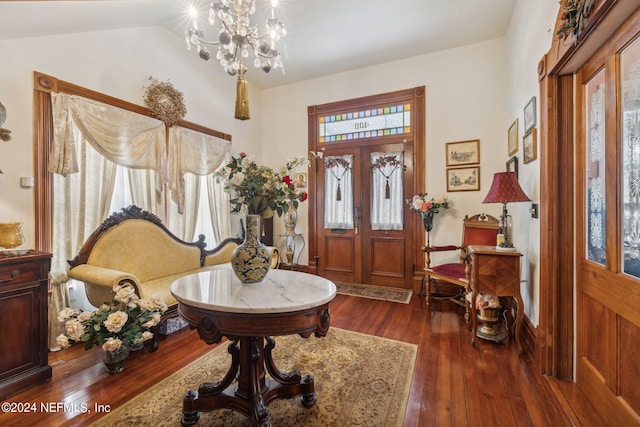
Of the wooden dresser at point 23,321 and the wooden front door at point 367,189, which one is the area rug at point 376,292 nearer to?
the wooden front door at point 367,189

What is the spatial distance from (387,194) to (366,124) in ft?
3.84

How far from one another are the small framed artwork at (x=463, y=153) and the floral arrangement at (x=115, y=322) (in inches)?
151

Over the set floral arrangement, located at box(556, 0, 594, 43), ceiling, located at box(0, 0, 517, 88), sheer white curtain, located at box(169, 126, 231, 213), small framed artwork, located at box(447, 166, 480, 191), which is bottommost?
small framed artwork, located at box(447, 166, 480, 191)

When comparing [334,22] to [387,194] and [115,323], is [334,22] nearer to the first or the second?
[387,194]

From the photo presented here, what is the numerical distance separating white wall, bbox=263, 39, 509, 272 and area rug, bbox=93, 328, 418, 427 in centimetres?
224

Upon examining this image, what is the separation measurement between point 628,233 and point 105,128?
400 centimetres

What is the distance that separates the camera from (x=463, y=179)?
12.5 feet

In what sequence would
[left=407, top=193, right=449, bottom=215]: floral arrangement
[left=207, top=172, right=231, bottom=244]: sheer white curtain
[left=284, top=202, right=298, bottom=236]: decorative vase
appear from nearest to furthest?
[left=407, top=193, right=449, bottom=215]: floral arrangement → [left=207, top=172, right=231, bottom=244]: sheer white curtain → [left=284, top=202, right=298, bottom=236]: decorative vase

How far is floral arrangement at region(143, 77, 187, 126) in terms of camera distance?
10.4 feet

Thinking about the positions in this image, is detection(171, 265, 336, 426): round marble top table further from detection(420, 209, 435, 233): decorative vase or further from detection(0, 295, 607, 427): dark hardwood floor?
detection(420, 209, 435, 233): decorative vase

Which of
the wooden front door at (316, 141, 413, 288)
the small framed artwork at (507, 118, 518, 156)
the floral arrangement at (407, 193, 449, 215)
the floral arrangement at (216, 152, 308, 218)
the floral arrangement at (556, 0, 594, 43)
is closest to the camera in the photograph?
the floral arrangement at (556, 0, 594, 43)

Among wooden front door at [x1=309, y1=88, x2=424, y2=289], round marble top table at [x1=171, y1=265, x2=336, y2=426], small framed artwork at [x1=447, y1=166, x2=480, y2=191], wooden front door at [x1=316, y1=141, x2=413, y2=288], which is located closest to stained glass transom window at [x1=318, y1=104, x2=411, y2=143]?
wooden front door at [x1=309, y1=88, x2=424, y2=289]

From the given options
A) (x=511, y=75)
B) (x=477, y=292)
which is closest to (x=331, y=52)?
(x=511, y=75)

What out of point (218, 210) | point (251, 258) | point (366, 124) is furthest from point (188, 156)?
Answer: point (366, 124)
